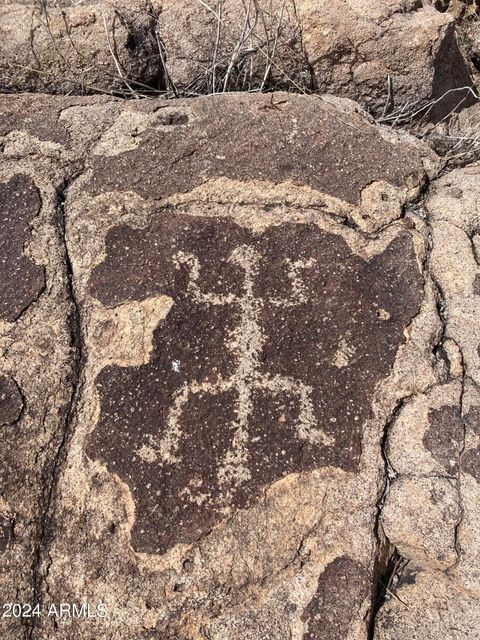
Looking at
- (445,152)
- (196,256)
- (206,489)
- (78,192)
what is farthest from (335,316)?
(445,152)

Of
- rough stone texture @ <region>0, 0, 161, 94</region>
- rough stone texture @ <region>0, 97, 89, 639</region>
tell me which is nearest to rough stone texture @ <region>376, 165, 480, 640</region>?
rough stone texture @ <region>0, 97, 89, 639</region>

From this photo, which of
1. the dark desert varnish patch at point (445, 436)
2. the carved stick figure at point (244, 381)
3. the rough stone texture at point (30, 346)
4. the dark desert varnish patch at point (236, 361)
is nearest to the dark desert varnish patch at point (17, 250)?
the rough stone texture at point (30, 346)

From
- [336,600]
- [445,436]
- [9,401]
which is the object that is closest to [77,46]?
[9,401]

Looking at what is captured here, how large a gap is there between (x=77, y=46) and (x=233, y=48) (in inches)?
20.3

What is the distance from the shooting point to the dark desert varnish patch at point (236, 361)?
1181 mm

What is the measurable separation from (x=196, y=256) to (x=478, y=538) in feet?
2.85

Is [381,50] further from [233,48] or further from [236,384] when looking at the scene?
[236,384]

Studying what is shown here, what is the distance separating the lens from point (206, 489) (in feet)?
3.84

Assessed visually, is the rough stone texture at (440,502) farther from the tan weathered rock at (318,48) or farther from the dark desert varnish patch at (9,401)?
the tan weathered rock at (318,48)

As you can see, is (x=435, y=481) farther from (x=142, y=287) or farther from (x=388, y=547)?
(x=142, y=287)

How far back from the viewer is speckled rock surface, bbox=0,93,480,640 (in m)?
1.13

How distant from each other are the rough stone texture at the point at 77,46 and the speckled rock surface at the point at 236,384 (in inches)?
16.2

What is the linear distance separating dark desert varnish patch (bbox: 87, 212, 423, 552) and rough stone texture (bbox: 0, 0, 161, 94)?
81 centimetres

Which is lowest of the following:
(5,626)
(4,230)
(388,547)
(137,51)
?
(388,547)
